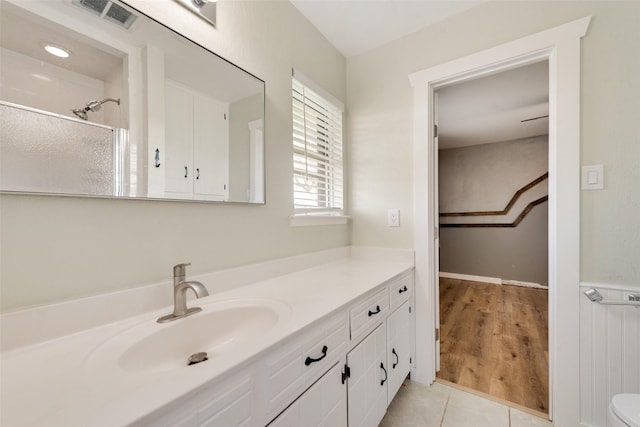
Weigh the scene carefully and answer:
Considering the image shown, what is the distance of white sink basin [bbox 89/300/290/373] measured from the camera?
0.69 m

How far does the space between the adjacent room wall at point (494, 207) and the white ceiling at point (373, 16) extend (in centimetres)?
306

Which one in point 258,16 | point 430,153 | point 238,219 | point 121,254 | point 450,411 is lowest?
point 450,411

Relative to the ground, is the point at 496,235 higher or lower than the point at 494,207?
lower

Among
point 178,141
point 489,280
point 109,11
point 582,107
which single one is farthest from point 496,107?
point 109,11

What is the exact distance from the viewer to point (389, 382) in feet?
4.54

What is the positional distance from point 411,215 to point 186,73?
4.91 ft

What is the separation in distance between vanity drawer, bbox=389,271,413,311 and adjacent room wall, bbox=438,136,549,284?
→ 3.17 metres

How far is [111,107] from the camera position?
33.0 inches

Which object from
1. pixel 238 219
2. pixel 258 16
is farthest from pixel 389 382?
pixel 258 16

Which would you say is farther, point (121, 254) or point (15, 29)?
point (121, 254)

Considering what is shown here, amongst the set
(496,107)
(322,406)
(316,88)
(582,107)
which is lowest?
(322,406)

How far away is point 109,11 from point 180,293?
0.95 meters

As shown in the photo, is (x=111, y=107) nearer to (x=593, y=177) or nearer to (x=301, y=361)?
(x=301, y=361)

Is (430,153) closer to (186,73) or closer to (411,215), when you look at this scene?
(411,215)
